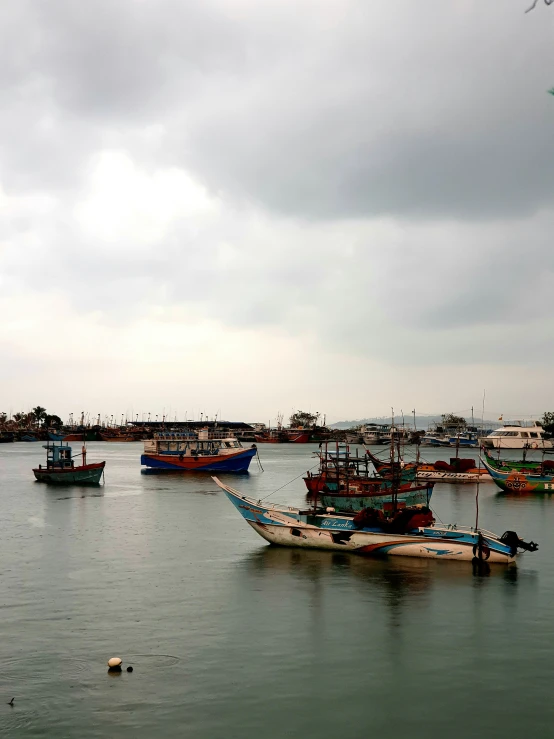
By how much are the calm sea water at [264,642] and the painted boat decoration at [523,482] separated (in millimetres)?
26710

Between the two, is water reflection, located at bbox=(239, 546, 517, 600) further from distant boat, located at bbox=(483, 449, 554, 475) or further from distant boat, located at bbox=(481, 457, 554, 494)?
distant boat, located at bbox=(483, 449, 554, 475)

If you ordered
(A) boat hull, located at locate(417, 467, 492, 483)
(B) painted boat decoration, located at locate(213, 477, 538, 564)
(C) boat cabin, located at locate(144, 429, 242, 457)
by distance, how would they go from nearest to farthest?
(B) painted boat decoration, located at locate(213, 477, 538, 564) → (A) boat hull, located at locate(417, 467, 492, 483) → (C) boat cabin, located at locate(144, 429, 242, 457)

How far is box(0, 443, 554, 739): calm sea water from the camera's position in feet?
48.5

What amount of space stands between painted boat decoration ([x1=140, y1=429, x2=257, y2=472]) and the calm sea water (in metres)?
48.3

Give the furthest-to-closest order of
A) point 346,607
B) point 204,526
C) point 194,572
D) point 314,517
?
1. point 204,526
2. point 314,517
3. point 194,572
4. point 346,607

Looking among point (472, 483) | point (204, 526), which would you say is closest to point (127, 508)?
point (204, 526)

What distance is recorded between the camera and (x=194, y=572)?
2856 cm

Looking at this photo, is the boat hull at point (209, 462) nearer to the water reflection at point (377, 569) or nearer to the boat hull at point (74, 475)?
the boat hull at point (74, 475)

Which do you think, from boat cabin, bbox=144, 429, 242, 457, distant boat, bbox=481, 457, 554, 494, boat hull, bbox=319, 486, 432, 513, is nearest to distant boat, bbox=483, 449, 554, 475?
distant boat, bbox=481, 457, 554, 494

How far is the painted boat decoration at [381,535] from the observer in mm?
28359

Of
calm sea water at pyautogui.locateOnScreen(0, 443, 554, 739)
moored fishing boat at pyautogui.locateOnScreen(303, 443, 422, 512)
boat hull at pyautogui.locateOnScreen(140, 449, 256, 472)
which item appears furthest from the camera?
boat hull at pyautogui.locateOnScreen(140, 449, 256, 472)

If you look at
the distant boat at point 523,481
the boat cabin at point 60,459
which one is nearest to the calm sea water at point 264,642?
the distant boat at point 523,481

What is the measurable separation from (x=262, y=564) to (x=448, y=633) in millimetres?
10777

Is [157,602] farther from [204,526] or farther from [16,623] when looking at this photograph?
[204,526]
